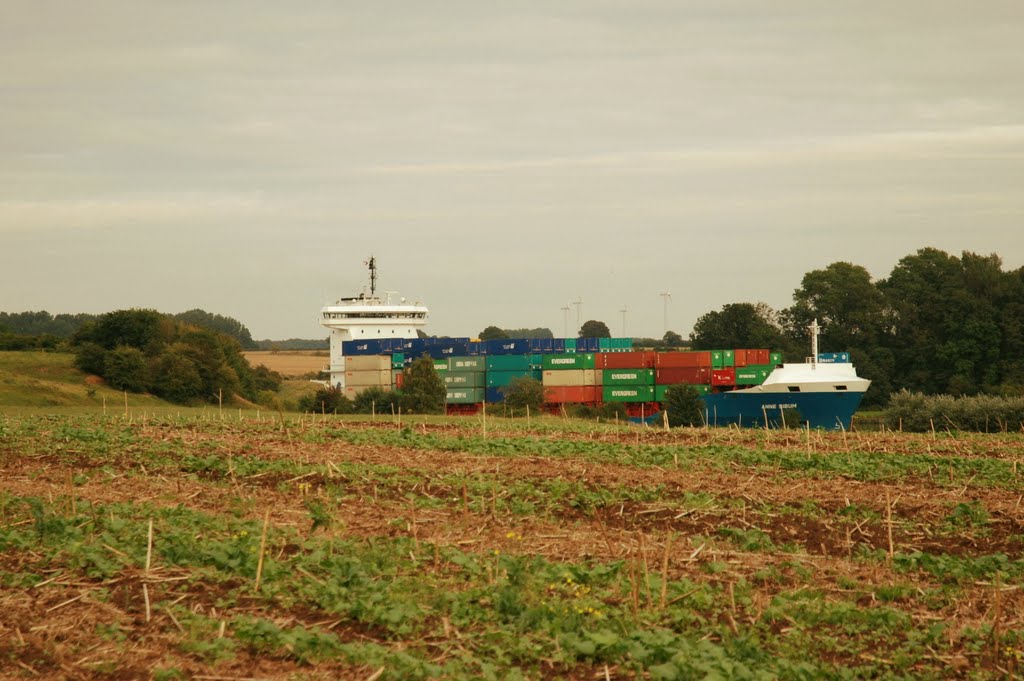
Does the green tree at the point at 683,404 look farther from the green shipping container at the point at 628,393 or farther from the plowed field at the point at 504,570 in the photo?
the plowed field at the point at 504,570

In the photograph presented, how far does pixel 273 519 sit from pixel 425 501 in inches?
89.4

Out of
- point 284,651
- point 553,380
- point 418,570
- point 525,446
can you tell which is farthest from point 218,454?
point 553,380

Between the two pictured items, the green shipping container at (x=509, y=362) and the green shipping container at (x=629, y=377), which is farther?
the green shipping container at (x=509, y=362)

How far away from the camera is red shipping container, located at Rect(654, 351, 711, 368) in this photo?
6294 cm

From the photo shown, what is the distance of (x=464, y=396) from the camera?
68.4 metres

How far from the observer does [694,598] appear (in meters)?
9.05

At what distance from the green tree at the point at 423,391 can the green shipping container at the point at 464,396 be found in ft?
26.7

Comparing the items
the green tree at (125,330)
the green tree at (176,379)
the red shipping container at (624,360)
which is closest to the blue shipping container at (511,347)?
the red shipping container at (624,360)

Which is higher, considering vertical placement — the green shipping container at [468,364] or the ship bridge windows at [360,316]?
the ship bridge windows at [360,316]

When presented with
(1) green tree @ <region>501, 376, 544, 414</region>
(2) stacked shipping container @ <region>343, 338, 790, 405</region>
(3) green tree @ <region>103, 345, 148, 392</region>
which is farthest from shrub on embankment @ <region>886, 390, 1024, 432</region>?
(3) green tree @ <region>103, 345, 148, 392</region>

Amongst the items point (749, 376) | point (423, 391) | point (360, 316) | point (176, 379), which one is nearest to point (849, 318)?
point (749, 376)

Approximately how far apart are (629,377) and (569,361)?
159 inches

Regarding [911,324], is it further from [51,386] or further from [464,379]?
[51,386]

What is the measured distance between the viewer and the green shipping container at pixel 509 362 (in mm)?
68188
